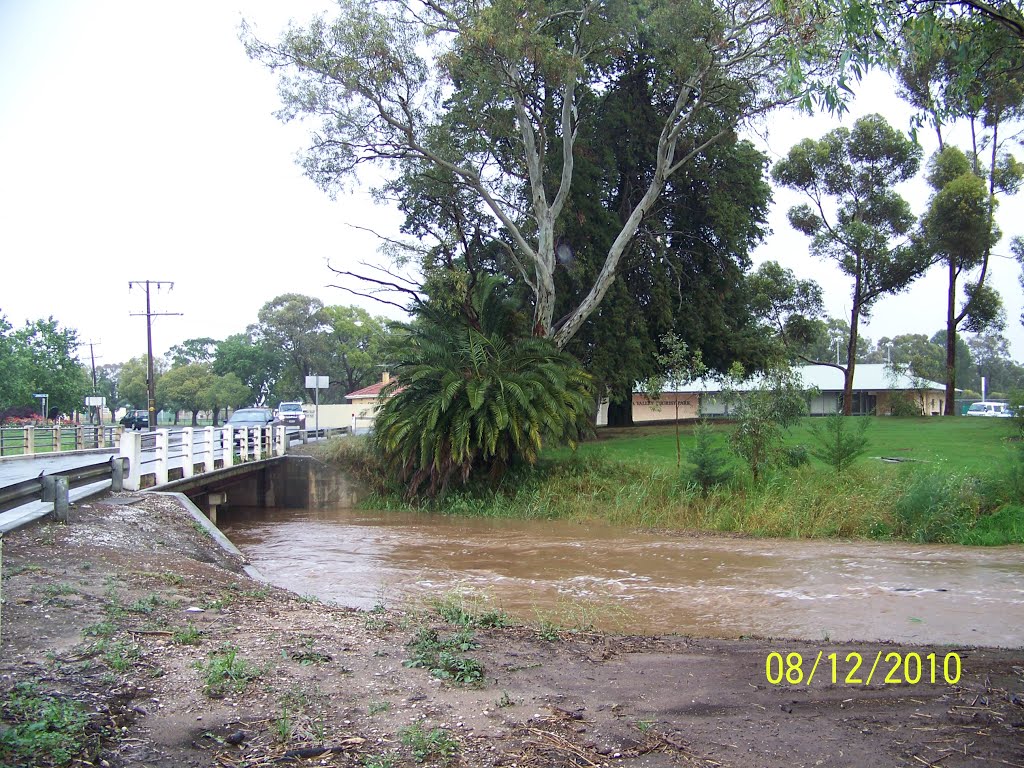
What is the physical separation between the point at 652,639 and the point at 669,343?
1561 cm

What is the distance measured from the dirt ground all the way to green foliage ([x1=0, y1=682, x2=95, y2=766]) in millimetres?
32

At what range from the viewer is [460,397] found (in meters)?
21.5

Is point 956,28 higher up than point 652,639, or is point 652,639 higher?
point 956,28

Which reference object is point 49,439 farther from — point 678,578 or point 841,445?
point 841,445

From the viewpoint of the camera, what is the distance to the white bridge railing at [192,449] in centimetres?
1455

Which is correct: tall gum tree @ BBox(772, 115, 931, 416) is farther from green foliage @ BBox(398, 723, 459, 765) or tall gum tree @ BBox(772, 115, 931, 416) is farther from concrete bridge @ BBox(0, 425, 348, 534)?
green foliage @ BBox(398, 723, 459, 765)

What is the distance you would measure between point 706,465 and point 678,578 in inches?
263

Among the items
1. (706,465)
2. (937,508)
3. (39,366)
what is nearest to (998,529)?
(937,508)

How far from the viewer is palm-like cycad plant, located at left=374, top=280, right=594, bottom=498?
20.7 meters

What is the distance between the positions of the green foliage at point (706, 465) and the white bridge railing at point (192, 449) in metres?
10.9

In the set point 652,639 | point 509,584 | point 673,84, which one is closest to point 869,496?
point 509,584

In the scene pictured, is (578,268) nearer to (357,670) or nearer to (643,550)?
(643,550)
